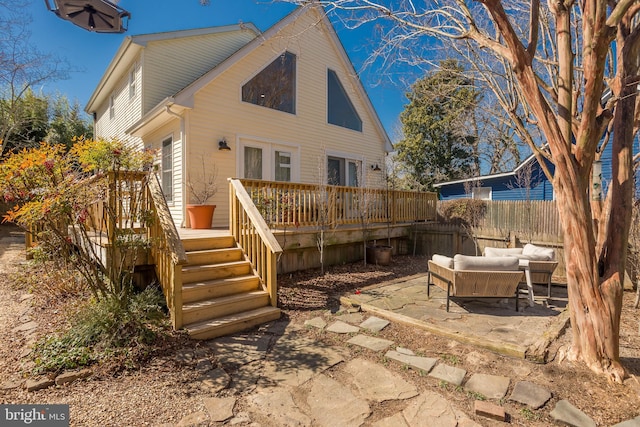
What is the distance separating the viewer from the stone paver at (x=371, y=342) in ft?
12.3

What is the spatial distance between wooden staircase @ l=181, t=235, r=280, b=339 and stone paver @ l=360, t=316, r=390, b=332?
1288mm

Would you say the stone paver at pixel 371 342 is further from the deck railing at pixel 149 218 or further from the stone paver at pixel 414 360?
the deck railing at pixel 149 218

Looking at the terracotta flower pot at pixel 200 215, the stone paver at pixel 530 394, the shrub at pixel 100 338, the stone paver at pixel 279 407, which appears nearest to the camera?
the stone paver at pixel 279 407

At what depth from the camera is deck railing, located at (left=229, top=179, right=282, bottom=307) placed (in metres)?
4.83

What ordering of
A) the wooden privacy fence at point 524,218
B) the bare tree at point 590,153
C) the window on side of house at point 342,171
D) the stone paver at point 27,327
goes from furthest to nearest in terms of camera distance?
the window on side of house at point 342,171 < the wooden privacy fence at point 524,218 < the stone paver at point 27,327 < the bare tree at point 590,153

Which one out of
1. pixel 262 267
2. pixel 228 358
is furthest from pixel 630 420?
pixel 262 267

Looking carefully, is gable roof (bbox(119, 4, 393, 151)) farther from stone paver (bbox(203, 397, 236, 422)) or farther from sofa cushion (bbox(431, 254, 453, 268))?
stone paver (bbox(203, 397, 236, 422))

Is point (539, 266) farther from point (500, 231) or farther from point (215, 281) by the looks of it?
point (215, 281)

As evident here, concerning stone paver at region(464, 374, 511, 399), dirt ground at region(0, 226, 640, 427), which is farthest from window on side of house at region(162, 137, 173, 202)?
stone paver at region(464, 374, 511, 399)

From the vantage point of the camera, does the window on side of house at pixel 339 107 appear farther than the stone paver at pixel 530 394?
Yes

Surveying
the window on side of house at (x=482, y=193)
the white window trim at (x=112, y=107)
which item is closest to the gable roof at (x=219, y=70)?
the white window trim at (x=112, y=107)

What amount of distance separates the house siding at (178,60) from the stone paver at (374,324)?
344 inches

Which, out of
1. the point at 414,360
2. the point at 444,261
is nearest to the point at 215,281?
the point at 414,360

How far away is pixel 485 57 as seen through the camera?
21.5ft
